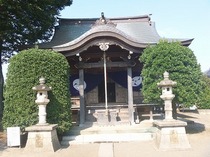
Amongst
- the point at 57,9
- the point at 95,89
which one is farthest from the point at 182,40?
the point at 57,9

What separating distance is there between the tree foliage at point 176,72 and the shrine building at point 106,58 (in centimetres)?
151

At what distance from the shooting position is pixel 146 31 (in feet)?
57.0

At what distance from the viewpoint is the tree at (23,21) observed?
14.2 metres

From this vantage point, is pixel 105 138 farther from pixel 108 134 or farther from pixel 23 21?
pixel 23 21

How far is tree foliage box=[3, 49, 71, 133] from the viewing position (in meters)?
9.76

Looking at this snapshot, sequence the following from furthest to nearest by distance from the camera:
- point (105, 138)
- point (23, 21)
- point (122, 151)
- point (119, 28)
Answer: point (119, 28)
point (23, 21)
point (105, 138)
point (122, 151)

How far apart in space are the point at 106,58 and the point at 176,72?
4.10 m

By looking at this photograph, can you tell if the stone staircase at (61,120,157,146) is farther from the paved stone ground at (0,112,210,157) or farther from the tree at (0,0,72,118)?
the tree at (0,0,72,118)

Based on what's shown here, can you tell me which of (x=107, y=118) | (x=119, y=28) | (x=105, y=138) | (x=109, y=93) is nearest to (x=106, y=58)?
(x=107, y=118)

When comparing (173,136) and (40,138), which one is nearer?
(173,136)

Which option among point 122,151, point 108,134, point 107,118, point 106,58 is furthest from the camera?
point 106,58

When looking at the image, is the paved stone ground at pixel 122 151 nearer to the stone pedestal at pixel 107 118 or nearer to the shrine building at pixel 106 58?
the stone pedestal at pixel 107 118

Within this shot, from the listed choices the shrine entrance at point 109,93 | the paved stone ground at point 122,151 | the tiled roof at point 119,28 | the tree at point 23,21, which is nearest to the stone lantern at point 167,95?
the paved stone ground at point 122,151

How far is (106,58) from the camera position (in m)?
13.6
